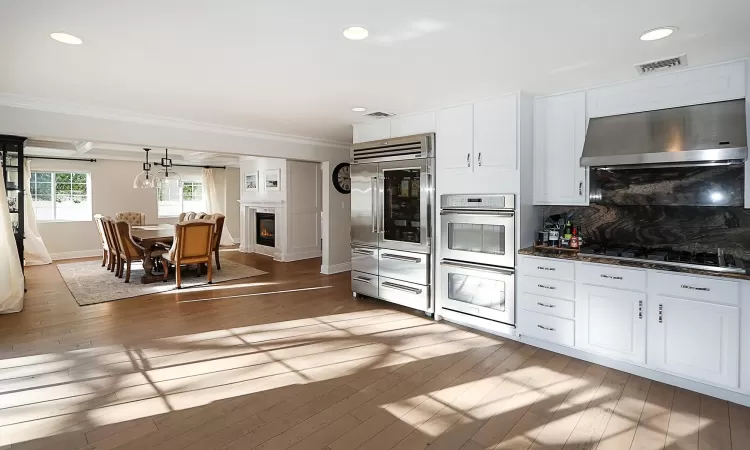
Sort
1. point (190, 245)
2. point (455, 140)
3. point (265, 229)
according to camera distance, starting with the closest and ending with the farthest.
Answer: point (455, 140) < point (190, 245) < point (265, 229)

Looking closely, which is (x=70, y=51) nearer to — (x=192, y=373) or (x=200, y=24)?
(x=200, y=24)

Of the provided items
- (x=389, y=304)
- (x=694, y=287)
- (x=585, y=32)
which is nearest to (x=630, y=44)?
(x=585, y=32)

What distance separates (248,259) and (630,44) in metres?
7.65

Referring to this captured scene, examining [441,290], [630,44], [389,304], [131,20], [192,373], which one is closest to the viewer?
[131,20]

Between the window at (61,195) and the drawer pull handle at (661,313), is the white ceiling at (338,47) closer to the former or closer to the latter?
the drawer pull handle at (661,313)

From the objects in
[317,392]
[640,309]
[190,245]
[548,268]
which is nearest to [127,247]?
[190,245]

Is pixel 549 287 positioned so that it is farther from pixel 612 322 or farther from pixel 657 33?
pixel 657 33

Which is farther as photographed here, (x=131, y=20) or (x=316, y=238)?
(x=316, y=238)

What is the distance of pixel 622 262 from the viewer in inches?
A: 118

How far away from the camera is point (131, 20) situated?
221 cm

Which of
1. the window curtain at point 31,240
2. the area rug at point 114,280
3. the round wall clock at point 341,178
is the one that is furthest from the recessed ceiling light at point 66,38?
the window curtain at point 31,240

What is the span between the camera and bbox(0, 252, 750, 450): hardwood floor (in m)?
2.20

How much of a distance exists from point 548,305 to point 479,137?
169cm

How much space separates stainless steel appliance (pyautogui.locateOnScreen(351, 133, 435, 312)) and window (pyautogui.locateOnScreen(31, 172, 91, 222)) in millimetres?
7225
